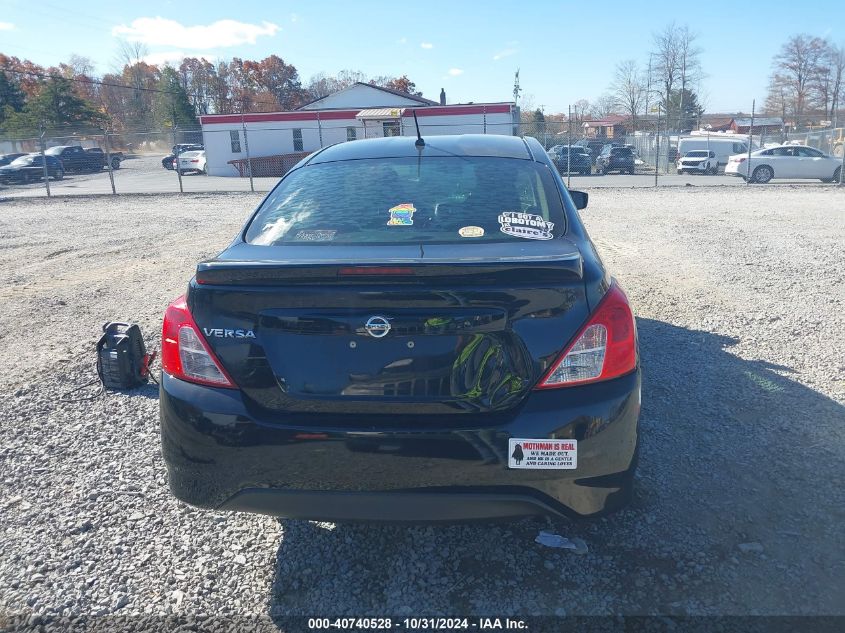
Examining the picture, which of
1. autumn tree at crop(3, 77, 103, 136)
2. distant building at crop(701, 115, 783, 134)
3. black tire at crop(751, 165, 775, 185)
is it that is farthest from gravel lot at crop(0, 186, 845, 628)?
autumn tree at crop(3, 77, 103, 136)

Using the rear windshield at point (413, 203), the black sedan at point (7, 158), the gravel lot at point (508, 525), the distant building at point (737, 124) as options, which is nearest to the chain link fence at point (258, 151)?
the black sedan at point (7, 158)

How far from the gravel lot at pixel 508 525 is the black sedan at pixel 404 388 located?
1.51ft

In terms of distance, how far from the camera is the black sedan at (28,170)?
32.8 meters

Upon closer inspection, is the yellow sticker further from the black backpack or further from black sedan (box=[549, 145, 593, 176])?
black sedan (box=[549, 145, 593, 176])

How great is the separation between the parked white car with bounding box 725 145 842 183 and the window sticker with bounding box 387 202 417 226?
84.8 feet

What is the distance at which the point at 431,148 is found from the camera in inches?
143

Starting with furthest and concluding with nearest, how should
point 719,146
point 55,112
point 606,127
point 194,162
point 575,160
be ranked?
point 606,127 < point 55,112 < point 194,162 < point 719,146 < point 575,160

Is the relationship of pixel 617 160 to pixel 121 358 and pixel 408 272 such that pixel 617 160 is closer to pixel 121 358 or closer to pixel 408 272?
pixel 121 358

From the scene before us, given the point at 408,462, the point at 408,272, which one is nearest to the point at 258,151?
the point at 408,272

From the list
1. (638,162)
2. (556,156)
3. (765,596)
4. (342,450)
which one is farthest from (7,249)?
(638,162)

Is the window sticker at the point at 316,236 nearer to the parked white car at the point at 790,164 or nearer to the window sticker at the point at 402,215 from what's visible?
the window sticker at the point at 402,215

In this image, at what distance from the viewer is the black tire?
25188 millimetres

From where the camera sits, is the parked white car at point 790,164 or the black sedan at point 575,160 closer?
the parked white car at point 790,164

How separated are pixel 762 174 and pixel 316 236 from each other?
26.7 m
